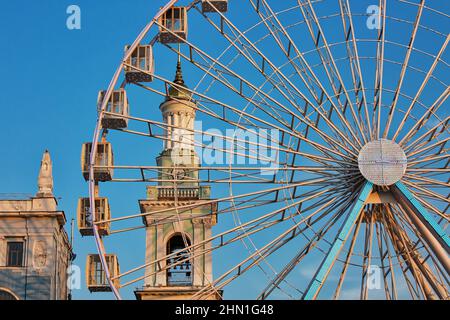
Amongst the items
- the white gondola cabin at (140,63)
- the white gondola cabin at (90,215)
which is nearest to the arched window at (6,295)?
the white gondola cabin at (90,215)

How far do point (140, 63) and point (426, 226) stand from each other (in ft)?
39.9

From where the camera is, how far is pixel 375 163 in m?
39.5

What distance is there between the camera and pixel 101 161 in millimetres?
42188

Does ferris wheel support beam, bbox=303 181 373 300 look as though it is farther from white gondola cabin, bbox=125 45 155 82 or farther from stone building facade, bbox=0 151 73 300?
stone building facade, bbox=0 151 73 300

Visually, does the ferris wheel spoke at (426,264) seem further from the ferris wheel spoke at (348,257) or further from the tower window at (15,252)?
the tower window at (15,252)

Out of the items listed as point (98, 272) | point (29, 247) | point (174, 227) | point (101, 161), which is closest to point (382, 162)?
point (101, 161)

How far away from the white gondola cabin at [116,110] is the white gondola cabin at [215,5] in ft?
16.6

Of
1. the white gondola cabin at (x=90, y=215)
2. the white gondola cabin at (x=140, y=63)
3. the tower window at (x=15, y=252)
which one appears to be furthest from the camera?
the tower window at (x=15, y=252)

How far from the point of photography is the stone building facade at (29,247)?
209ft

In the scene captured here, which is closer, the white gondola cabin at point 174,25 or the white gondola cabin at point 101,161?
the white gondola cabin at point 101,161
